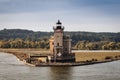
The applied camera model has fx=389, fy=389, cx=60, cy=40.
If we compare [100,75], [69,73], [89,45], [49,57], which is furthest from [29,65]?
[89,45]

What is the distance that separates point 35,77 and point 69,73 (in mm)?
7820

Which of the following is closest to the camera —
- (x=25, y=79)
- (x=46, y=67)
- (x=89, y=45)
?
(x=25, y=79)

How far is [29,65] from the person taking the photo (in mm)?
83812

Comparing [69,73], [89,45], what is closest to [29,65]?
[69,73]

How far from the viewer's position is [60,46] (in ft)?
282

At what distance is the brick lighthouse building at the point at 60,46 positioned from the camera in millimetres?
85094

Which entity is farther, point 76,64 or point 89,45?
point 89,45

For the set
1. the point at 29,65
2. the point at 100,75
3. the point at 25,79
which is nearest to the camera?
the point at 25,79

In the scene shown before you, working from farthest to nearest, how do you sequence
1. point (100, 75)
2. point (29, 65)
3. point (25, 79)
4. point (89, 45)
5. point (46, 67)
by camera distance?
point (89, 45)
point (29, 65)
point (46, 67)
point (100, 75)
point (25, 79)

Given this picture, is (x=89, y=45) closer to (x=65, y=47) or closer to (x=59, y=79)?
(x=65, y=47)

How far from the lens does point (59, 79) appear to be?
58.4 metres

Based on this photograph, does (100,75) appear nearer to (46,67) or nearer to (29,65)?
(46,67)

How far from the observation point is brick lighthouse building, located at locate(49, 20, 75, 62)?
3350 inches

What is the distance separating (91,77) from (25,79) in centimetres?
1048
